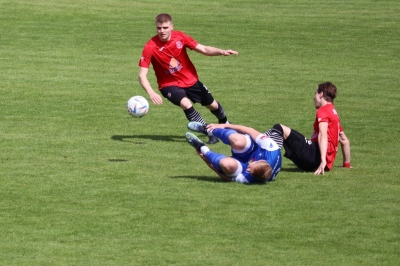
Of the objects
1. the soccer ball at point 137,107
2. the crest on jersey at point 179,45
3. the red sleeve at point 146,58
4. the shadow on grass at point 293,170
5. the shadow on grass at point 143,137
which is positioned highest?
the crest on jersey at point 179,45

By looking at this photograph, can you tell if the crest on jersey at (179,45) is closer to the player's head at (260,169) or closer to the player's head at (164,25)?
the player's head at (164,25)

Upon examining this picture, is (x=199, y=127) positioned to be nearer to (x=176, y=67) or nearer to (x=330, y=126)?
(x=330, y=126)

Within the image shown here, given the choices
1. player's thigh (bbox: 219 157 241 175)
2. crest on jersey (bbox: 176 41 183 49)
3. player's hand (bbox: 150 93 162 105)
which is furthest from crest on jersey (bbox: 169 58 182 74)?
player's thigh (bbox: 219 157 241 175)

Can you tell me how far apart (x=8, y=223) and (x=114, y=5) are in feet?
76.0

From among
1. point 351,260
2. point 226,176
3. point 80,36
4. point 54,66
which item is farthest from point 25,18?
point 351,260

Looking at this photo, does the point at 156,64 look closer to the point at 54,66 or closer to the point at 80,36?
the point at 54,66

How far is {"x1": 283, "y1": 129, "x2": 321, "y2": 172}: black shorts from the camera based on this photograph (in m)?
12.9

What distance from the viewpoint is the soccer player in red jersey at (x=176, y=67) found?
15.7m

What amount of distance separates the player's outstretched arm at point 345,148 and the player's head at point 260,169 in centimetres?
182

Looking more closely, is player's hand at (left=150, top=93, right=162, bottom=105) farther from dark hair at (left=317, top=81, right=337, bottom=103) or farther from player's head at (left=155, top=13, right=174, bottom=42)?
dark hair at (left=317, top=81, right=337, bottom=103)

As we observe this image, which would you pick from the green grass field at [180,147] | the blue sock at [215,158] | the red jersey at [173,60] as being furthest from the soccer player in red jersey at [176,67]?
the blue sock at [215,158]

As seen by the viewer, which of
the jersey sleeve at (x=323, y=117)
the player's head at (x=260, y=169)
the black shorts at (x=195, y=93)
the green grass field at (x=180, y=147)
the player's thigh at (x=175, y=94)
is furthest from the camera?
the black shorts at (x=195, y=93)

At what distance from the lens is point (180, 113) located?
60.1ft

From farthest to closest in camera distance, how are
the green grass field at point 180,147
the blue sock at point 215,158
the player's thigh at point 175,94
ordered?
the player's thigh at point 175,94 < the blue sock at point 215,158 < the green grass field at point 180,147
